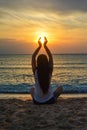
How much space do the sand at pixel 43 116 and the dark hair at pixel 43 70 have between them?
0.66m

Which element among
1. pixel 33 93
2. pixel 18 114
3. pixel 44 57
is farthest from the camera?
pixel 33 93

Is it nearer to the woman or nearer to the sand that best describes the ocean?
the woman

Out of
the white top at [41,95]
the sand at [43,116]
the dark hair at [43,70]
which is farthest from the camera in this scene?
the white top at [41,95]

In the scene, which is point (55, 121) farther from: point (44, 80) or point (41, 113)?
point (44, 80)

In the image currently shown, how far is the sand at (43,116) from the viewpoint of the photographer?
6625 millimetres

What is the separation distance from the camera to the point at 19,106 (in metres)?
8.85

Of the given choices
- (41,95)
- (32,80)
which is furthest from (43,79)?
(32,80)

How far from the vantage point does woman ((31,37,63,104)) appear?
8.66 meters

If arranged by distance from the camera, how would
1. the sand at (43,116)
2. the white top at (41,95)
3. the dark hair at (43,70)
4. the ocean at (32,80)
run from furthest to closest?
the ocean at (32,80)
the white top at (41,95)
the dark hair at (43,70)
the sand at (43,116)

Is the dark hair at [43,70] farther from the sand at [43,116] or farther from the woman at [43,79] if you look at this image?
the sand at [43,116]

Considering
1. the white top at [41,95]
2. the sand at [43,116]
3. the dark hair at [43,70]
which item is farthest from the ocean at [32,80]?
the dark hair at [43,70]

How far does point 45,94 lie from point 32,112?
1.12m

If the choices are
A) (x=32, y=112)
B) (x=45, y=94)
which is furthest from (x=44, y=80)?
(x=32, y=112)

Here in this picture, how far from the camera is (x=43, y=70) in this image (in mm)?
8672
